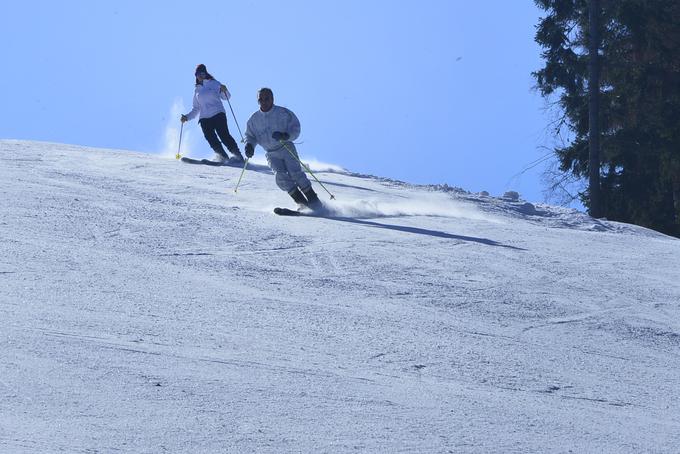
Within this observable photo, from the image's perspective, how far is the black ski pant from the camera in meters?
18.6

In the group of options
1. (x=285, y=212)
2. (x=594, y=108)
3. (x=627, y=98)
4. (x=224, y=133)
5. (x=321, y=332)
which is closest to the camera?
(x=321, y=332)

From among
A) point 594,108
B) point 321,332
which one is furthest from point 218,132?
point 594,108

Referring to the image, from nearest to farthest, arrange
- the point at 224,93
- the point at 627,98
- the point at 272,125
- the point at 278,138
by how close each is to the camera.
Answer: the point at 278,138, the point at 272,125, the point at 224,93, the point at 627,98

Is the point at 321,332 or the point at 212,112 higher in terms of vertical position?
the point at 212,112

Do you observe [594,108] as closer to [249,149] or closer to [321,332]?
[249,149]

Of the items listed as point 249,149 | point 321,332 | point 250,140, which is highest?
point 250,140

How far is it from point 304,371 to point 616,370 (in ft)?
7.60

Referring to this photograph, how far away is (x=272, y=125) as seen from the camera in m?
13.0

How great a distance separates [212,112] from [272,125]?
580 centimetres

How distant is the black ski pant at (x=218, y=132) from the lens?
1859 cm

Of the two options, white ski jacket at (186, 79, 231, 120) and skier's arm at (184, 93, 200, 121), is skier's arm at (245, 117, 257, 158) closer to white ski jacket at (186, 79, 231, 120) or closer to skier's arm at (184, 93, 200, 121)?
white ski jacket at (186, 79, 231, 120)

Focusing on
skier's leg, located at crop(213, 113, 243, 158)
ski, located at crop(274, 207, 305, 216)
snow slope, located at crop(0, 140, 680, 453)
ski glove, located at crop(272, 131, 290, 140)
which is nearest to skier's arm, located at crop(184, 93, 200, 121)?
skier's leg, located at crop(213, 113, 243, 158)

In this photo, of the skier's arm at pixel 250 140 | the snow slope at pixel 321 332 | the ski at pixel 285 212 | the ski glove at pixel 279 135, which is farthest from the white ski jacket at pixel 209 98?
the ski glove at pixel 279 135

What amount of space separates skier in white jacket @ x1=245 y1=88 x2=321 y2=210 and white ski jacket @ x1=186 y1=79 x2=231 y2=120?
539 cm
